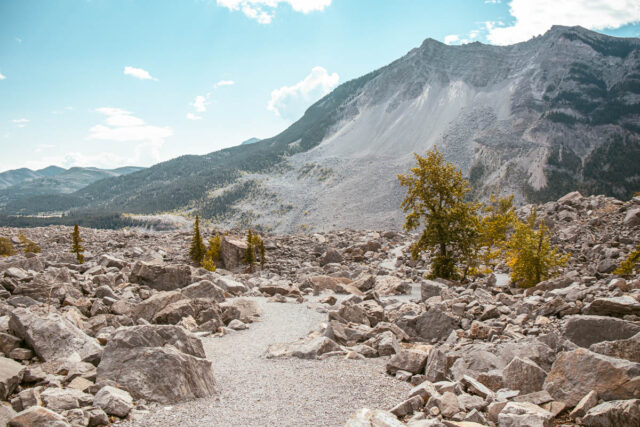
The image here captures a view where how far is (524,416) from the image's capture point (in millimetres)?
6289

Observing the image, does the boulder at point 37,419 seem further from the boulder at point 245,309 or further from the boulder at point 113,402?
the boulder at point 245,309

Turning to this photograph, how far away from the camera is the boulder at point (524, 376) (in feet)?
25.8

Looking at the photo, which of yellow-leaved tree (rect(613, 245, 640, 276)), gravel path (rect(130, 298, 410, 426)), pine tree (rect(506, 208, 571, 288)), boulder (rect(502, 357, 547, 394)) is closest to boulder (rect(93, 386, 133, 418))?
gravel path (rect(130, 298, 410, 426))

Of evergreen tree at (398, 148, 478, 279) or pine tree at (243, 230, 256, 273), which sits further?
pine tree at (243, 230, 256, 273)

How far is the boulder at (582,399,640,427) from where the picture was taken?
5891 mm

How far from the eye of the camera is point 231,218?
194 m

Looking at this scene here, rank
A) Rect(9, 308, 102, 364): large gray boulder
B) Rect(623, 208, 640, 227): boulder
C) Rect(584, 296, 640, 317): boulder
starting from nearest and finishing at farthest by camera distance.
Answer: Rect(9, 308, 102, 364): large gray boulder < Rect(584, 296, 640, 317): boulder < Rect(623, 208, 640, 227): boulder

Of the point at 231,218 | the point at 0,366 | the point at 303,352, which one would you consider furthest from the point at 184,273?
the point at 231,218

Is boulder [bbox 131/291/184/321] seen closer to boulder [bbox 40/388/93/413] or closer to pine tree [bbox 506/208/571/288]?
boulder [bbox 40/388/93/413]

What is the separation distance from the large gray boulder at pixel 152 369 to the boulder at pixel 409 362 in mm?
4813

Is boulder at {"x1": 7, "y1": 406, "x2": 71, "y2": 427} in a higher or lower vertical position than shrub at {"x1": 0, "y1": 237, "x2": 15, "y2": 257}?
lower

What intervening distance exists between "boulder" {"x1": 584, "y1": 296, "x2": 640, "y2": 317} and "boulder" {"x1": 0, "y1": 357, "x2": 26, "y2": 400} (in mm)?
14659

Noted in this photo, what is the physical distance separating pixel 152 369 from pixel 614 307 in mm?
12423

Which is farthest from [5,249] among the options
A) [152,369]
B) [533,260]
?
[533,260]
